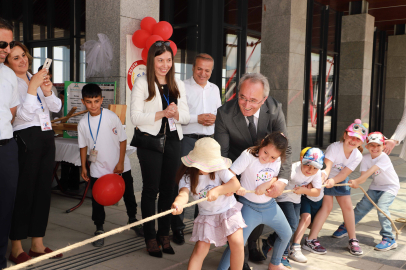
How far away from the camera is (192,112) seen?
4160mm

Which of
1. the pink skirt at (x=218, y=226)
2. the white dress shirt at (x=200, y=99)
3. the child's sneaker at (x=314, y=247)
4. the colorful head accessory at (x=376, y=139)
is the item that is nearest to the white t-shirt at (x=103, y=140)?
the white dress shirt at (x=200, y=99)

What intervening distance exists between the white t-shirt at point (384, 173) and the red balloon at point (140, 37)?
10.2 feet

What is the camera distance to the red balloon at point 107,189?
3.57 m

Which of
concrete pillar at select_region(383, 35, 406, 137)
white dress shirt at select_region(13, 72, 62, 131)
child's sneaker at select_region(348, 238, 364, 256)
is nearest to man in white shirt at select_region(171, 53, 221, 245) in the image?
white dress shirt at select_region(13, 72, 62, 131)

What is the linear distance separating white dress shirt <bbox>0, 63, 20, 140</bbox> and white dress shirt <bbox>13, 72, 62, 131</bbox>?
4.5 inches

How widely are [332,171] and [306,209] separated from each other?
446mm

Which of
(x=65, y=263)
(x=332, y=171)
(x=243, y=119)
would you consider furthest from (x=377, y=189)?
(x=65, y=263)

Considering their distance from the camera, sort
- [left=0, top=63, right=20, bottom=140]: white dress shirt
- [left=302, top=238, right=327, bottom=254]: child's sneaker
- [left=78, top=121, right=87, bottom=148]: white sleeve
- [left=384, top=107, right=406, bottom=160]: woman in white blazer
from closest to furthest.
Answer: [left=0, top=63, right=20, bottom=140]: white dress shirt
[left=302, top=238, right=327, bottom=254]: child's sneaker
[left=78, top=121, right=87, bottom=148]: white sleeve
[left=384, top=107, right=406, bottom=160]: woman in white blazer

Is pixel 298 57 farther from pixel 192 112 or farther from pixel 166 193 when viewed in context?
pixel 166 193

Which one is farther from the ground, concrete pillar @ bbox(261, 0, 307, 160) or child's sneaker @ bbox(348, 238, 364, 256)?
concrete pillar @ bbox(261, 0, 307, 160)

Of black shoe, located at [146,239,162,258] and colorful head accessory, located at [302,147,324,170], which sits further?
black shoe, located at [146,239,162,258]

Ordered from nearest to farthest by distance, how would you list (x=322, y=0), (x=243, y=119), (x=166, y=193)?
(x=243, y=119)
(x=166, y=193)
(x=322, y=0)

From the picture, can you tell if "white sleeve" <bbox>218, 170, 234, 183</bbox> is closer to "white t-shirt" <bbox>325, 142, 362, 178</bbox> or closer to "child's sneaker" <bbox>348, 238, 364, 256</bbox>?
"white t-shirt" <bbox>325, 142, 362, 178</bbox>

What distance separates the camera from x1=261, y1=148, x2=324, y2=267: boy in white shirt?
3.22 metres
